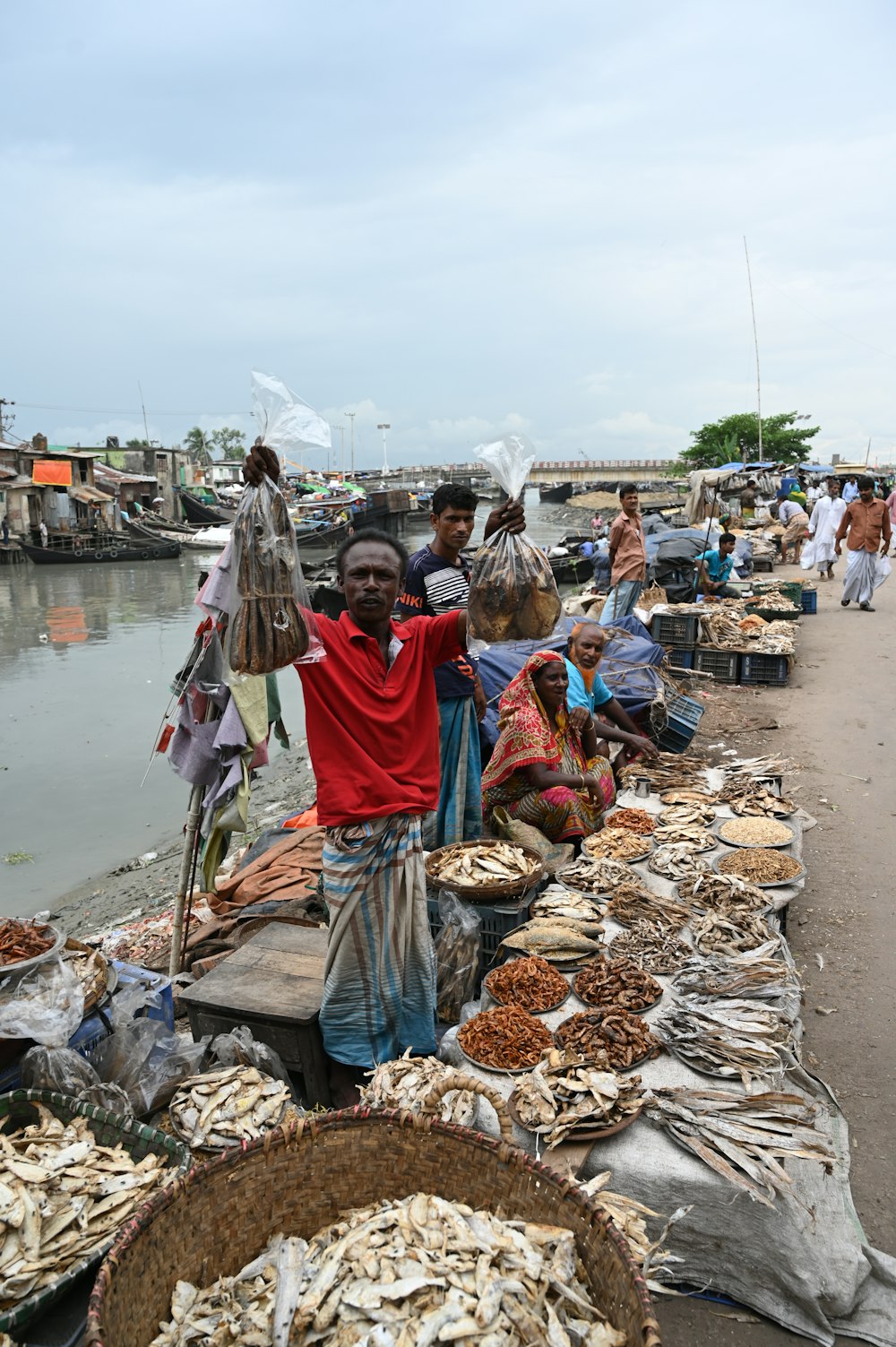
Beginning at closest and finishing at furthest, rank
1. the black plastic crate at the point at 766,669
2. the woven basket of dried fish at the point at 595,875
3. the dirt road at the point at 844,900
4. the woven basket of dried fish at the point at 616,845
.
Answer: the dirt road at the point at 844,900 < the woven basket of dried fish at the point at 595,875 < the woven basket of dried fish at the point at 616,845 < the black plastic crate at the point at 766,669

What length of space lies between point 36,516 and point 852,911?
35893 mm

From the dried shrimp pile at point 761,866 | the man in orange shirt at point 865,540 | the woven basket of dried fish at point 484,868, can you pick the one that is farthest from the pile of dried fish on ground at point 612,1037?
the man in orange shirt at point 865,540

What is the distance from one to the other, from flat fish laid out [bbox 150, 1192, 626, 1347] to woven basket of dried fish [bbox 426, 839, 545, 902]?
4.83 ft

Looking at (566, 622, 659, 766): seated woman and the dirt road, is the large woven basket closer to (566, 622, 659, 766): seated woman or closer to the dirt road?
the dirt road

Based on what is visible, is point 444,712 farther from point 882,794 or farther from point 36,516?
point 36,516

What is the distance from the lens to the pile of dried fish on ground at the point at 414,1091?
7.34 feet

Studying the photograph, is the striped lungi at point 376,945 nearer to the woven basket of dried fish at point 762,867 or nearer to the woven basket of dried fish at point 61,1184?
the woven basket of dried fish at point 61,1184

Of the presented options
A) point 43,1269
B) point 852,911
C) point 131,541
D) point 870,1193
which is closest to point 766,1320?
point 870,1193

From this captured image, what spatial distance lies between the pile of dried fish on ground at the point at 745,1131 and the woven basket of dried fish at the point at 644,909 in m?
0.95

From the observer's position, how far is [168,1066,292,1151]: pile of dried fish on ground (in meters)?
2.18

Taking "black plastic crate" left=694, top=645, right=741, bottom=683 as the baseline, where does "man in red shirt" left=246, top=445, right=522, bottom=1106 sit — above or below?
above

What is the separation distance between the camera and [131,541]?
35.5m

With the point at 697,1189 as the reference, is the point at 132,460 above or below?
above

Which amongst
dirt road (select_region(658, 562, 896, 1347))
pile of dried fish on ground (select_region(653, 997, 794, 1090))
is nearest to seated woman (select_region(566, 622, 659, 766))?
dirt road (select_region(658, 562, 896, 1347))
